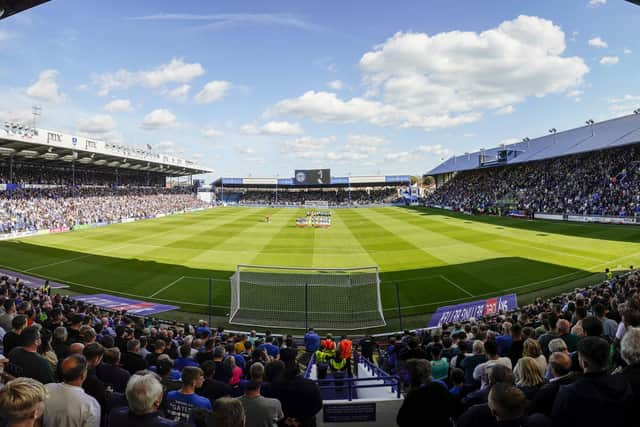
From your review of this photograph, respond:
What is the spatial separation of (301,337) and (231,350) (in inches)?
216

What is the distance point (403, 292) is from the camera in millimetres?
18234

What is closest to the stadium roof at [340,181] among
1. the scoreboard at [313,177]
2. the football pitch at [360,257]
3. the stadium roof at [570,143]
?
the scoreboard at [313,177]

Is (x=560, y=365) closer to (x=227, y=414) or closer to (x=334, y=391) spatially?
(x=227, y=414)

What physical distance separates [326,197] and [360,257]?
80777 millimetres

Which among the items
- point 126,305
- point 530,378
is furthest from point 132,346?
point 126,305

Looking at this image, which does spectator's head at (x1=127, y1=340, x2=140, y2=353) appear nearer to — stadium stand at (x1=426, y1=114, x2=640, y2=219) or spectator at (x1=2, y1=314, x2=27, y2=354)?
spectator at (x1=2, y1=314, x2=27, y2=354)

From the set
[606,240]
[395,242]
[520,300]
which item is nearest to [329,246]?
[395,242]

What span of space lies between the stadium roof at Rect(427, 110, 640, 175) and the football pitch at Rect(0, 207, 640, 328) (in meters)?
13.2

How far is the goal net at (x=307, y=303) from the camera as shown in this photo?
14875 millimetres

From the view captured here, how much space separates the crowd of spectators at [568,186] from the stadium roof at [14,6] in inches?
1927

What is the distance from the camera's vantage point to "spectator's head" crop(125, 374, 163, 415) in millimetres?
2928

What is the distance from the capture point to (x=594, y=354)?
3.02 m

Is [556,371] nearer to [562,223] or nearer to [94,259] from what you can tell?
[94,259]

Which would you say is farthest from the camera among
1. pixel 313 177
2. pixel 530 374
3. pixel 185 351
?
pixel 313 177
